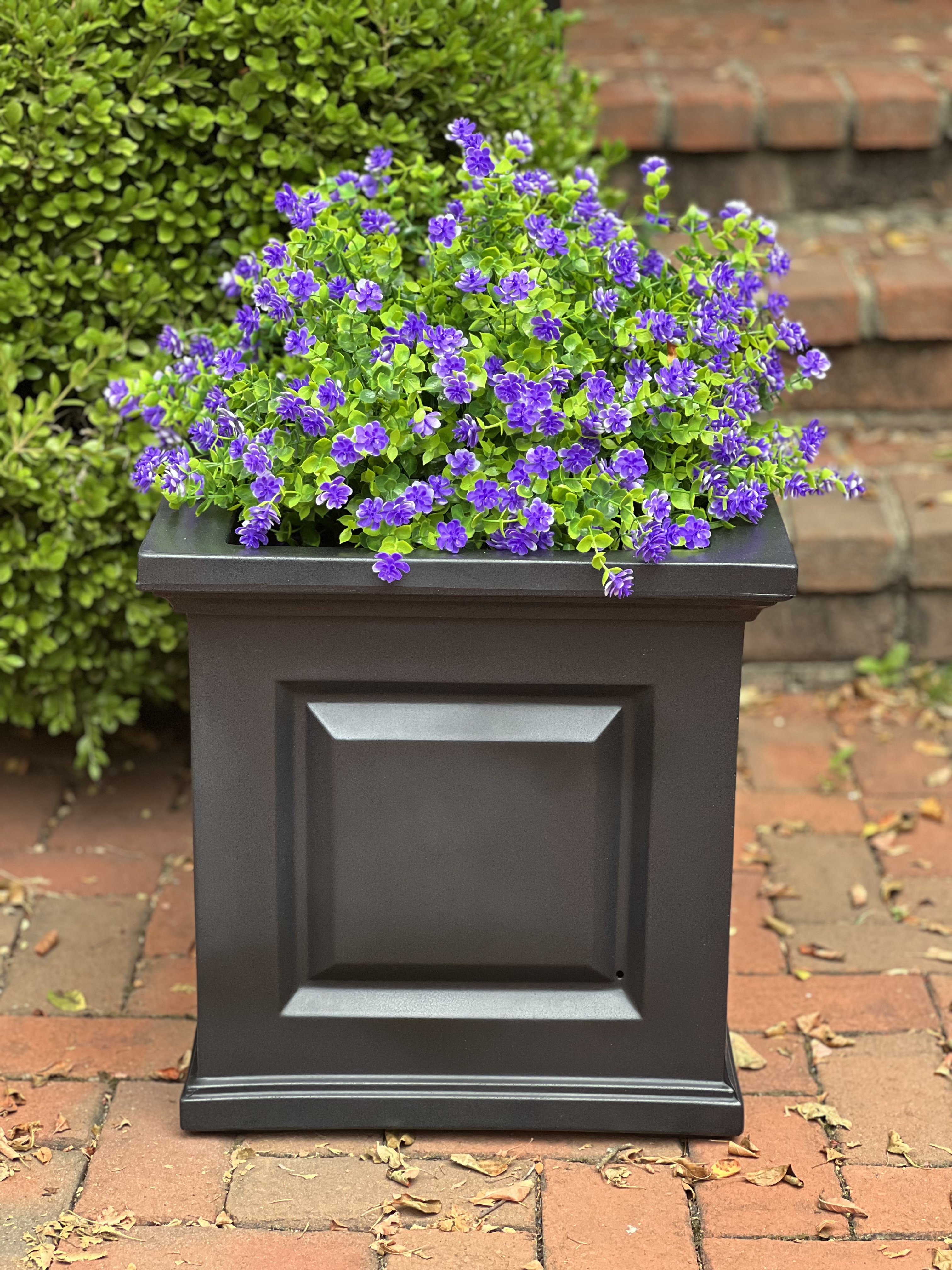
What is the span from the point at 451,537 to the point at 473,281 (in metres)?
0.31

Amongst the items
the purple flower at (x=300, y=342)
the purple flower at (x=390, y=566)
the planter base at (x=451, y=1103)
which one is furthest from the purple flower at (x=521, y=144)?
the planter base at (x=451, y=1103)

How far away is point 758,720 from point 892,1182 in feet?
4.27

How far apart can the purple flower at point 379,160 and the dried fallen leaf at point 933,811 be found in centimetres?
149

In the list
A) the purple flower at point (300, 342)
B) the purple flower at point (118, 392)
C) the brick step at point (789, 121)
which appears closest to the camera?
the purple flower at point (300, 342)

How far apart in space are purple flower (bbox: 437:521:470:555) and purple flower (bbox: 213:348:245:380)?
390 millimetres

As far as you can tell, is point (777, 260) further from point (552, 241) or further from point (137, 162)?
point (137, 162)

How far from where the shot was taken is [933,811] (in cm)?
272

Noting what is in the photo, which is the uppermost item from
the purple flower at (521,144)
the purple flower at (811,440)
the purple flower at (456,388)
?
the purple flower at (521,144)

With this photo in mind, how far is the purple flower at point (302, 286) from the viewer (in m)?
1.77

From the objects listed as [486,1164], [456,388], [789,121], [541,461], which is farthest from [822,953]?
[789,121]

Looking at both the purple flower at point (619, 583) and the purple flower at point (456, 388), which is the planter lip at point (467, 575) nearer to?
the purple flower at point (619, 583)

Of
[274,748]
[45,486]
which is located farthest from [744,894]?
[45,486]

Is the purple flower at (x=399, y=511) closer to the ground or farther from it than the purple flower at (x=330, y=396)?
closer to the ground

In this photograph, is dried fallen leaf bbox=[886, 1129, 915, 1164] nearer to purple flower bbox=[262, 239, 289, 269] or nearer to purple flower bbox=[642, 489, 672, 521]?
purple flower bbox=[642, 489, 672, 521]
